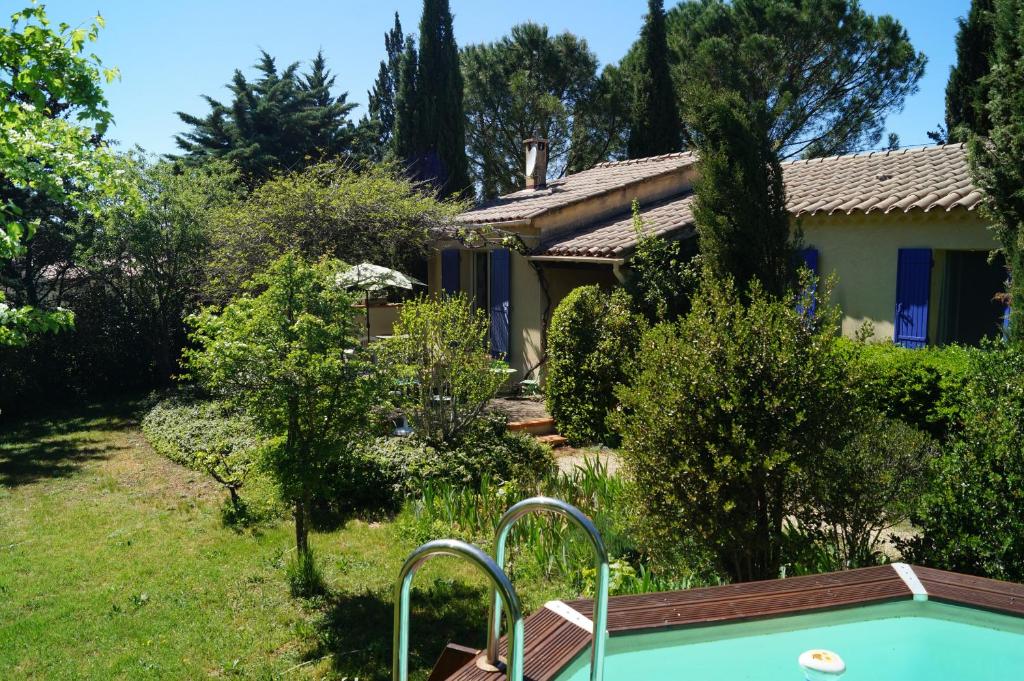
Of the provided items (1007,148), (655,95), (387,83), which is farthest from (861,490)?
(387,83)

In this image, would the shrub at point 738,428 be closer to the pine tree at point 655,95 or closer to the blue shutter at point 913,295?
the blue shutter at point 913,295

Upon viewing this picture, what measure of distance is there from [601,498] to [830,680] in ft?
12.8

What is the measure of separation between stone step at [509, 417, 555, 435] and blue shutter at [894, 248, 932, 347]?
17.3ft

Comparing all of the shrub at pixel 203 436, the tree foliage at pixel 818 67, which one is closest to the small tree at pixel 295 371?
the shrub at pixel 203 436

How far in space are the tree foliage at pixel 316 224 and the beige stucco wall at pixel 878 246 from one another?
7.92 m

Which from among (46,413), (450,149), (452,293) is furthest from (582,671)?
(450,149)

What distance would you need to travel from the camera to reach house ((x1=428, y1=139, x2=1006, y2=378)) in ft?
35.0

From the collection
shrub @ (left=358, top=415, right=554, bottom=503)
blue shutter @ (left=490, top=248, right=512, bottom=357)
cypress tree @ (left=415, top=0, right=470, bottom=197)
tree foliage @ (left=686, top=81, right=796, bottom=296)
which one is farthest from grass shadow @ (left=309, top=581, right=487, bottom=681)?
cypress tree @ (left=415, top=0, right=470, bottom=197)

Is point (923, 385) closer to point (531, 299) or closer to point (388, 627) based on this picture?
point (388, 627)

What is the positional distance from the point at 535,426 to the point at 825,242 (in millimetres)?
5390

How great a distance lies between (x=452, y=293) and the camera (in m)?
17.8

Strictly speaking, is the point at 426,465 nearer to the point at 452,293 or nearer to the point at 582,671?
the point at 582,671

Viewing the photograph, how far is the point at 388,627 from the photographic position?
5.98 metres

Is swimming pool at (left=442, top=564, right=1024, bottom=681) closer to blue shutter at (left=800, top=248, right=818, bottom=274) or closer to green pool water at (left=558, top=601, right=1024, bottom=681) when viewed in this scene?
green pool water at (left=558, top=601, right=1024, bottom=681)
